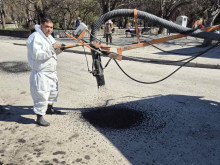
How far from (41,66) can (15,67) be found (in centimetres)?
584

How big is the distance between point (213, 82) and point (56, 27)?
2713 centimetres

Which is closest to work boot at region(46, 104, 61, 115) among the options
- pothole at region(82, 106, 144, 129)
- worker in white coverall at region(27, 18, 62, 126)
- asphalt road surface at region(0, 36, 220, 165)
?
asphalt road surface at region(0, 36, 220, 165)

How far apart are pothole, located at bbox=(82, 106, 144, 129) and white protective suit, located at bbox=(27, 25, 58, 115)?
96 cm

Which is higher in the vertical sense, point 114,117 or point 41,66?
point 41,66

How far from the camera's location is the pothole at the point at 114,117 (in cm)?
393

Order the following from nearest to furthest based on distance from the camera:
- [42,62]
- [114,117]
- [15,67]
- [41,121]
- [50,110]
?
[42,62] → [41,121] → [114,117] → [50,110] → [15,67]

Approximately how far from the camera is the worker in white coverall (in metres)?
3.50

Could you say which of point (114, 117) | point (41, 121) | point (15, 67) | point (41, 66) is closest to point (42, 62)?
point (41, 66)

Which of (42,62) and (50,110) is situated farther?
(50,110)

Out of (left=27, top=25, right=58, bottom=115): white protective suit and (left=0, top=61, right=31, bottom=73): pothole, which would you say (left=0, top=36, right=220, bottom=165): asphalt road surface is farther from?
(left=0, top=61, right=31, bottom=73): pothole

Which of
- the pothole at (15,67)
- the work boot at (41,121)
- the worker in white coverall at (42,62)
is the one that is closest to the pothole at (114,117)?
the work boot at (41,121)

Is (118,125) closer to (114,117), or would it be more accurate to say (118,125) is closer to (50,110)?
(114,117)

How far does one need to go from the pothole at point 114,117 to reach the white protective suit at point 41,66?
3.13 feet

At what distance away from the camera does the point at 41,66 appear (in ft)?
11.9
